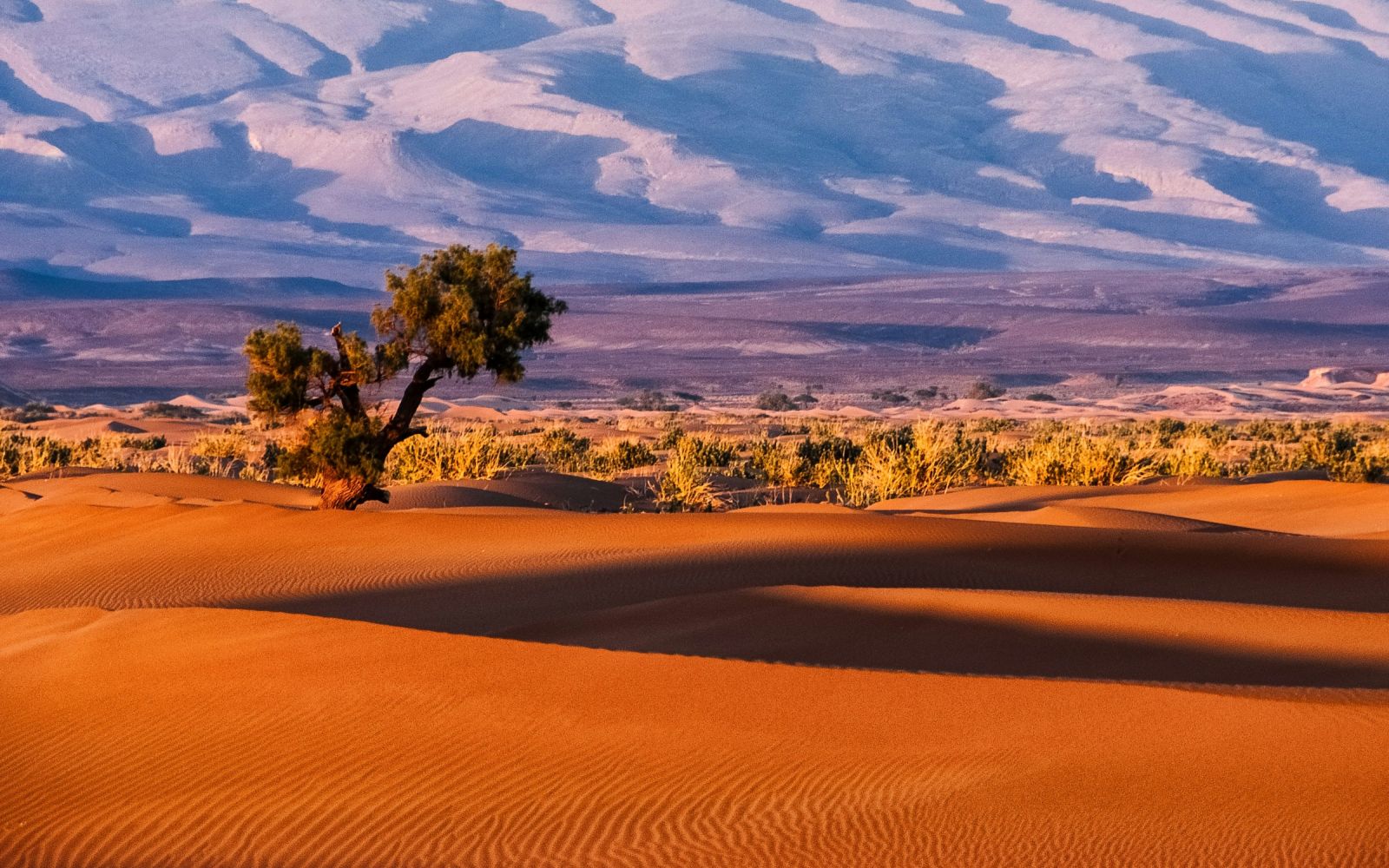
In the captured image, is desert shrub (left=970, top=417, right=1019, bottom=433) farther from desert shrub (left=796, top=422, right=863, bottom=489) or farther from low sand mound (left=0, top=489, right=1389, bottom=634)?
low sand mound (left=0, top=489, right=1389, bottom=634)

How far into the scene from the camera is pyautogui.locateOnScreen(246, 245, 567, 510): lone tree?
12422 millimetres

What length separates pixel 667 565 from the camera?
9523 millimetres

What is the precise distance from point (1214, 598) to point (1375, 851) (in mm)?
4851

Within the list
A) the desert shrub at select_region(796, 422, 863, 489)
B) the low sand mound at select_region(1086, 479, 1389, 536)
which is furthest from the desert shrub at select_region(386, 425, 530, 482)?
the low sand mound at select_region(1086, 479, 1389, 536)

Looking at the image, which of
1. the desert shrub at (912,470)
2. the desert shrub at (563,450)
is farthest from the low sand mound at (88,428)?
the desert shrub at (912,470)

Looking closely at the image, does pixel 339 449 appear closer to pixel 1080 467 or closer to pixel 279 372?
pixel 279 372

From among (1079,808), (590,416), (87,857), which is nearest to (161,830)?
(87,857)

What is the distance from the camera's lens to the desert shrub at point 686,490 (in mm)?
16172

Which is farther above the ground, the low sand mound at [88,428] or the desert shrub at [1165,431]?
the desert shrub at [1165,431]

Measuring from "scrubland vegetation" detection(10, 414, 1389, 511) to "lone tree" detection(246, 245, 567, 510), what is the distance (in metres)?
0.57

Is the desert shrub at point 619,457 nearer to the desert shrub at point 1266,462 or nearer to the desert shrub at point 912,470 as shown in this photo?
the desert shrub at point 912,470

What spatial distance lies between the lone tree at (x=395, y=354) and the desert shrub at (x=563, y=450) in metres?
7.83

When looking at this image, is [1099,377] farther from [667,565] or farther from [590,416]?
[667,565]

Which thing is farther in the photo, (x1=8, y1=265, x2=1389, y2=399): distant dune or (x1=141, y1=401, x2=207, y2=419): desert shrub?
(x1=8, y1=265, x2=1389, y2=399): distant dune
